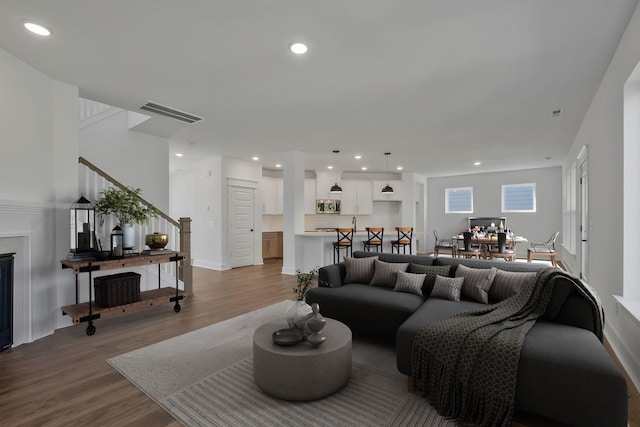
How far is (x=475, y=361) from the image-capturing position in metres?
2.00

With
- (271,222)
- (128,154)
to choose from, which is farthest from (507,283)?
(271,222)

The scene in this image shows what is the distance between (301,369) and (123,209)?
3.17 metres

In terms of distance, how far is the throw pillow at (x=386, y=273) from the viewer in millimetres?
3617

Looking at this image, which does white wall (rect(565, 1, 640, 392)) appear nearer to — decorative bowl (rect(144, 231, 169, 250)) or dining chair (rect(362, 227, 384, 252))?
dining chair (rect(362, 227, 384, 252))

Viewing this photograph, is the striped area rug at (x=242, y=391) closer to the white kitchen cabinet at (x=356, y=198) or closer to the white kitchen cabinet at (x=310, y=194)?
the white kitchen cabinet at (x=310, y=194)

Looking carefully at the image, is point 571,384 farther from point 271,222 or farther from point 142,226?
point 271,222

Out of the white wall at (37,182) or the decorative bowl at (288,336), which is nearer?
the decorative bowl at (288,336)

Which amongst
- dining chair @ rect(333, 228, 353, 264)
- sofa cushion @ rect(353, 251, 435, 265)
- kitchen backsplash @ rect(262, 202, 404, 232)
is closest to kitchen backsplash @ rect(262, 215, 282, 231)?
kitchen backsplash @ rect(262, 202, 404, 232)

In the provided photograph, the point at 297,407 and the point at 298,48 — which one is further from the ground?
the point at 298,48

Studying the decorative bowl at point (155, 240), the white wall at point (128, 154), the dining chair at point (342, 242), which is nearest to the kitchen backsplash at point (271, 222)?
the dining chair at point (342, 242)

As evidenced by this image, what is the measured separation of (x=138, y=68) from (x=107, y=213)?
72.7 inches

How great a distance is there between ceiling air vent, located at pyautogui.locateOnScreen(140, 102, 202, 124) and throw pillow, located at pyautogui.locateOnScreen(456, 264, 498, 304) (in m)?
4.21

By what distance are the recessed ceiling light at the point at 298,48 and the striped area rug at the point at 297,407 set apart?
2788 millimetres

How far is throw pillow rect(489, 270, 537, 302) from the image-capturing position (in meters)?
2.89
